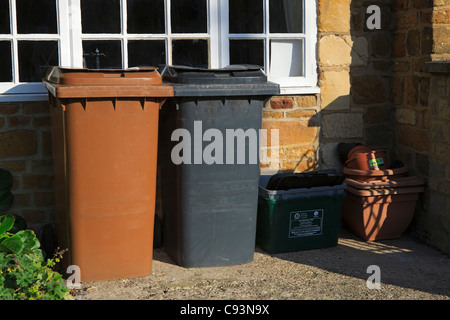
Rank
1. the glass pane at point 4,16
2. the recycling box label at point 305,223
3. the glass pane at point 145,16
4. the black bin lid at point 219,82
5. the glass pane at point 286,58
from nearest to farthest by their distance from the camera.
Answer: the black bin lid at point 219,82
the glass pane at point 4,16
the recycling box label at point 305,223
the glass pane at point 145,16
the glass pane at point 286,58

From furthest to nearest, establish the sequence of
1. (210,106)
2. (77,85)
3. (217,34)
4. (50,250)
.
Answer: (217,34) < (50,250) < (210,106) < (77,85)

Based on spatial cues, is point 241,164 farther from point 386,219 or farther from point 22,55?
point 22,55

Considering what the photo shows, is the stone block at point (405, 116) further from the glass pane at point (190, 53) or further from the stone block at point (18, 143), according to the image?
the stone block at point (18, 143)

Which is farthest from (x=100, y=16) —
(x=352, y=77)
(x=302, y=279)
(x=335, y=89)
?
(x=302, y=279)

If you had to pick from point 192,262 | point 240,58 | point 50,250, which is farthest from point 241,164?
point 50,250

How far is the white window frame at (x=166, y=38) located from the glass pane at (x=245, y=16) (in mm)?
55

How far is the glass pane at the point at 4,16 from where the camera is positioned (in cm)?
520

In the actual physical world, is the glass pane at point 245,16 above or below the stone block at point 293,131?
above

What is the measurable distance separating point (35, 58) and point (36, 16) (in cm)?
33

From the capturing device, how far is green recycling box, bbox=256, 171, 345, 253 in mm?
5281

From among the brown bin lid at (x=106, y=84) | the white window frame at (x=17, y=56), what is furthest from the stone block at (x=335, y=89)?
the white window frame at (x=17, y=56)

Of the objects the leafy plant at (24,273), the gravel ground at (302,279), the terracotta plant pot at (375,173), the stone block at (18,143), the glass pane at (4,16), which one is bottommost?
the gravel ground at (302,279)

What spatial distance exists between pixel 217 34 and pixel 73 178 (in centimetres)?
187

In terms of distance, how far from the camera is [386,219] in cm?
566
